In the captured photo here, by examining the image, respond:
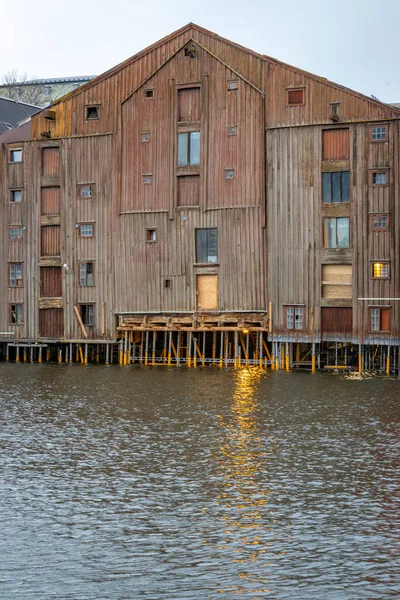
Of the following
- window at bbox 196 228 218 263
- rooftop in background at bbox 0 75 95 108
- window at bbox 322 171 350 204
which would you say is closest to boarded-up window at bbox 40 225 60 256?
window at bbox 196 228 218 263

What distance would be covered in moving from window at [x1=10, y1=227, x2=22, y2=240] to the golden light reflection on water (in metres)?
33.0

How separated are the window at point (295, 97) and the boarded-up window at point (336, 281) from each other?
10571mm

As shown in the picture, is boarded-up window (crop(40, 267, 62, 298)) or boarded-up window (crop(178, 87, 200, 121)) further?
boarded-up window (crop(40, 267, 62, 298))

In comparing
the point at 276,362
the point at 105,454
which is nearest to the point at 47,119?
the point at 276,362

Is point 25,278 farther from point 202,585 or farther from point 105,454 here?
point 202,585

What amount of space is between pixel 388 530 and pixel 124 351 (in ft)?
161

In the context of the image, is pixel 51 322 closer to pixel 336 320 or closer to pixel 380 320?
pixel 336 320

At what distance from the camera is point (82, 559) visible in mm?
21875

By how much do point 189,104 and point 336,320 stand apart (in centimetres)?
1766

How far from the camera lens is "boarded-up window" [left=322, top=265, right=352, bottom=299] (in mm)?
64688

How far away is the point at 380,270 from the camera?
209 feet

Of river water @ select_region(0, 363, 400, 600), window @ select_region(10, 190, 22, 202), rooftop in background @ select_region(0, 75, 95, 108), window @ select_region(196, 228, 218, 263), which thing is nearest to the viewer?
river water @ select_region(0, 363, 400, 600)

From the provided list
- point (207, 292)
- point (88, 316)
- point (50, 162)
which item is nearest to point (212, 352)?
point (207, 292)

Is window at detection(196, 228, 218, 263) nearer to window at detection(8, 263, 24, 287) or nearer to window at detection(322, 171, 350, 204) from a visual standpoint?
window at detection(322, 171, 350, 204)
